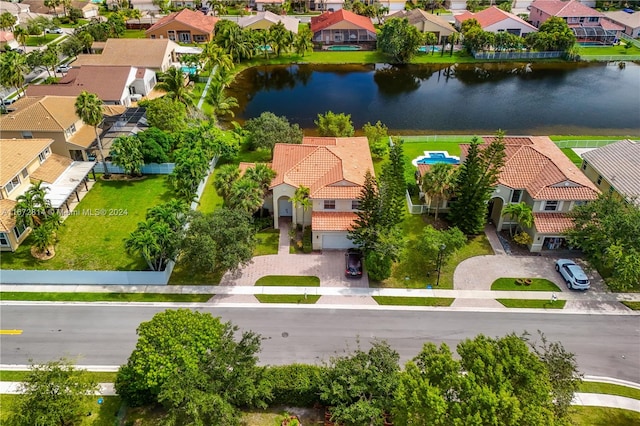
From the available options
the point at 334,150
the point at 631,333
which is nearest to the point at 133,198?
the point at 334,150

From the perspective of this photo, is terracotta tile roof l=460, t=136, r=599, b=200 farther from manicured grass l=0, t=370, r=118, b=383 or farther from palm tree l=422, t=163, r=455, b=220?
manicured grass l=0, t=370, r=118, b=383

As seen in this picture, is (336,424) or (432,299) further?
(432,299)

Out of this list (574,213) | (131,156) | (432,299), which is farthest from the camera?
(131,156)

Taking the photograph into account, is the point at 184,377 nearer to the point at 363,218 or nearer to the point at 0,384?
the point at 0,384

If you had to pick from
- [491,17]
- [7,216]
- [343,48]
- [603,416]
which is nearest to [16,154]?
[7,216]

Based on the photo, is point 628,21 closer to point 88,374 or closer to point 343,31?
point 343,31

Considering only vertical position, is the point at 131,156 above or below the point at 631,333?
above
